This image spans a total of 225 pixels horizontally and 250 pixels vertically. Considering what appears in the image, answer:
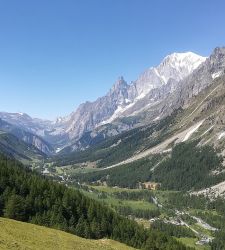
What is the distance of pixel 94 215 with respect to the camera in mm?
151375

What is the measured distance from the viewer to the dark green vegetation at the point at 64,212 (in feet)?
430

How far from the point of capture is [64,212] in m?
146

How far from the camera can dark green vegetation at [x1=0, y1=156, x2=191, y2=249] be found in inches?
5157

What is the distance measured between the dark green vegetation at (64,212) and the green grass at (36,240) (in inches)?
689

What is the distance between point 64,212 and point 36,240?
163 ft

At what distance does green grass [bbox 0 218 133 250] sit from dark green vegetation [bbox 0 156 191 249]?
689 inches

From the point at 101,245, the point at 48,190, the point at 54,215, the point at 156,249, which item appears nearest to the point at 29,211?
the point at 54,215

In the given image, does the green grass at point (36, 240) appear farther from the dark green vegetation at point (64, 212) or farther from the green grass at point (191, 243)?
the green grass at point (191, 243)

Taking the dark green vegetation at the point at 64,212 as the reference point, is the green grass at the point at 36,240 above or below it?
below

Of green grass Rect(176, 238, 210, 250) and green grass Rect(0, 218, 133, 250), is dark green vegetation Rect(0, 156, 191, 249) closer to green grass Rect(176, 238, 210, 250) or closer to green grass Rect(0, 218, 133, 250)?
green grass Rect(0, 218, 133, 250)

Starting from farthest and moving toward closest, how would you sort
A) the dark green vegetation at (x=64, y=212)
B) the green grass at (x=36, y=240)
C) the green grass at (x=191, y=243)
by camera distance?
the green grass at (x=191, y=243) → the dark green vegetation at (x=64, y=212) → the green grass at (x=36, y=240)

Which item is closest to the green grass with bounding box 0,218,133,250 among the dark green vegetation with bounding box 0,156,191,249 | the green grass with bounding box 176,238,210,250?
the dark green vegetation with bounding box 0,156,191,249

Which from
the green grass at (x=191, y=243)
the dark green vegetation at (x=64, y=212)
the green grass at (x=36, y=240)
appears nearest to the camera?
the green grass at (x=36, y=240)

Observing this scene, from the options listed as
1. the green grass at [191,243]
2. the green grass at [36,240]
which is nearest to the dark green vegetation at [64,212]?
the green grass at [36,240]
